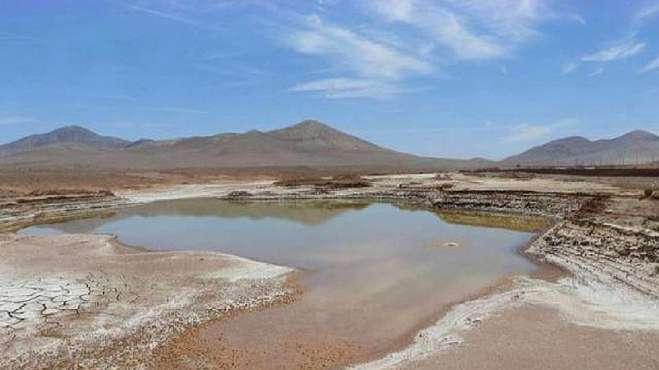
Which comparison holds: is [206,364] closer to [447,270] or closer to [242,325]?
[242,325]

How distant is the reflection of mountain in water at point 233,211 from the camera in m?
35.8

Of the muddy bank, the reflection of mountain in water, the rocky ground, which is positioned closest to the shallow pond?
the reflection of mountain in water

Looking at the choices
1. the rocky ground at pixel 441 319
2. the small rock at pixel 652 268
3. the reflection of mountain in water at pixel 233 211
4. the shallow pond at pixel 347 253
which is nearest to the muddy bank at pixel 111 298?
the rocky ground at pixel 441 319

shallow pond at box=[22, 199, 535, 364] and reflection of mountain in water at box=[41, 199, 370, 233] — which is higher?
reflection of mountain in water at box=[41, 199, 370, 233]

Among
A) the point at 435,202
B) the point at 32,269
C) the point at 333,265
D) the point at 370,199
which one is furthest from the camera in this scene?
the point at 370,199

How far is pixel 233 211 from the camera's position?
42.6 meters

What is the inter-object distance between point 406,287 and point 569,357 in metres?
6.75

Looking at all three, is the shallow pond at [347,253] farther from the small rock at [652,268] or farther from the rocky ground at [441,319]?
the small rock at [652,268]

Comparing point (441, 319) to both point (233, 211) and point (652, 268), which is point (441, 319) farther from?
point (233, 211)

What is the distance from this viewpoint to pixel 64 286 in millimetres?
16578

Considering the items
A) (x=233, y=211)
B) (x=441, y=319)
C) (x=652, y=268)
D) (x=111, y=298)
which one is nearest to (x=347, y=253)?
(x=441, y=319)

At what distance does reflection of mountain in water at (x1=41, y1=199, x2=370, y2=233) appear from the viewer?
35787mm

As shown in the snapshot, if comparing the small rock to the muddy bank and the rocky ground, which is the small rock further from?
the muddy bank

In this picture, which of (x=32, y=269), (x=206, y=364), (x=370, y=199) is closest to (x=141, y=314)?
(x=206, y=364)
